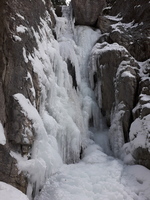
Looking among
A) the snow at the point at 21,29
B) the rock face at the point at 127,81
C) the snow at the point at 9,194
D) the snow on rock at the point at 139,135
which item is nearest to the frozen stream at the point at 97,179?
the rock face at the point at 127,81

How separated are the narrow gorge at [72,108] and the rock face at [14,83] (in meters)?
0.03

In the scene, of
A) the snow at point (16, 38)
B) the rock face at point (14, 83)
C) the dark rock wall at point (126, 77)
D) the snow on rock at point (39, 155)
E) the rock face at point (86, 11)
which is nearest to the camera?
the rock face at point (14, 83)

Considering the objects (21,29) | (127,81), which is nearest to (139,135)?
(127,81)

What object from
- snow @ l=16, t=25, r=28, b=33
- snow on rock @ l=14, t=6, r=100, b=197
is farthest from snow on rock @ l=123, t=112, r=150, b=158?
snow @ l=16, t=25, r=28, b=33

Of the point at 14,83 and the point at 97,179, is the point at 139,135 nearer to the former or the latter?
the point at 97,179

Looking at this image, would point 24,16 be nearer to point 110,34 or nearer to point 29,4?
point 29,4

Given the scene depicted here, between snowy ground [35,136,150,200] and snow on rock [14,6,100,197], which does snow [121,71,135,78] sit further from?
snowy ground [35,136,150,200]

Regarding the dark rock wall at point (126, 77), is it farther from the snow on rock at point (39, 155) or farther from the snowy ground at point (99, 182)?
the snow on rock at point (39, 155)

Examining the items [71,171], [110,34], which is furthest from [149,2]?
[71,171]

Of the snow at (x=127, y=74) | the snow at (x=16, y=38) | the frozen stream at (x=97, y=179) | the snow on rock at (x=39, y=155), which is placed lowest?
the frozen stream at (x=97, y=179)

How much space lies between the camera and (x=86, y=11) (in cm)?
1387

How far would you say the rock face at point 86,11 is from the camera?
13.8 meters

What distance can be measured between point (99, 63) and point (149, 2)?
4899 millimetres

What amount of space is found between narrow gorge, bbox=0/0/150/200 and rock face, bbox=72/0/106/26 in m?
1.71
